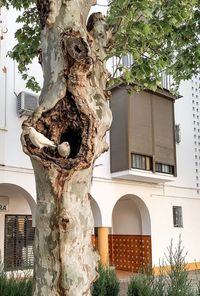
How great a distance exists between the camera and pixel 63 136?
3.61 metres

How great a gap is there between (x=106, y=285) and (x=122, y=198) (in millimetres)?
8930

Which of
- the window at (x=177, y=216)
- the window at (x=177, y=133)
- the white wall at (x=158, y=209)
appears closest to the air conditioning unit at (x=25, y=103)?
the white wall at (x=158, y=209)

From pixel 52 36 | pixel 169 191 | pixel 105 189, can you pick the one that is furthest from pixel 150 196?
pixel 52 36

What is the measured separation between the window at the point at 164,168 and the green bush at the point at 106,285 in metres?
7.45

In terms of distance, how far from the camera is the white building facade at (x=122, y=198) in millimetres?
10977

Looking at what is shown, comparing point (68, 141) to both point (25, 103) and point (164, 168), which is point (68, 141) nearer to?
point (25, 103)

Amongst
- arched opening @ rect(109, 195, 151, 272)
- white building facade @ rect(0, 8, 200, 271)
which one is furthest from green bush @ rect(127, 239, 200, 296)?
arched opening @ rect(109, 195, 151, 272)

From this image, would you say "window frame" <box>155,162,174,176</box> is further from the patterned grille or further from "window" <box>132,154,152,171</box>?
the patterned grille

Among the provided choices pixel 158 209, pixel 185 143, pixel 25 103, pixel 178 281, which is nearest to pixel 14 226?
pixel 25 103

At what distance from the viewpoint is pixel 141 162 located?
1334 centimetres

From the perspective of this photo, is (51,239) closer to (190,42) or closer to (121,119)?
(190,42)

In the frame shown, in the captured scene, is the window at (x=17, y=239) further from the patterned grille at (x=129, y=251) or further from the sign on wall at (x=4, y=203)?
the patterned grille at (x=129, y=251)

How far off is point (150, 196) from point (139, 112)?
322 centimetres

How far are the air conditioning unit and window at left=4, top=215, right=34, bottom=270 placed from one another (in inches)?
→ 140
